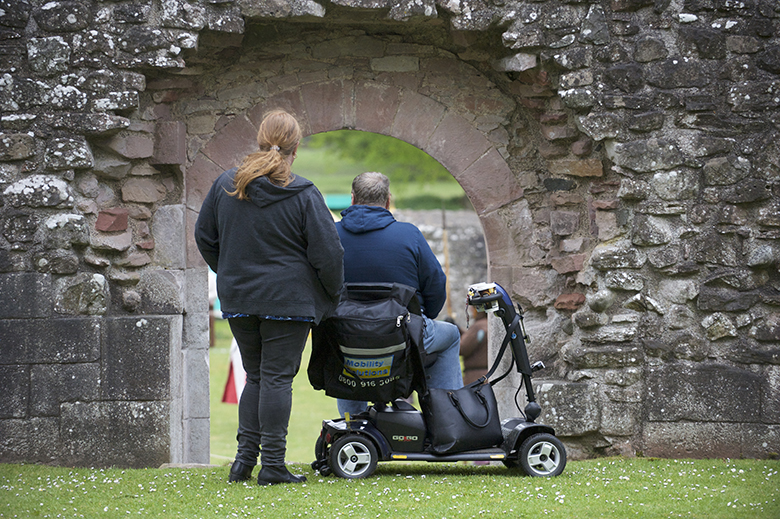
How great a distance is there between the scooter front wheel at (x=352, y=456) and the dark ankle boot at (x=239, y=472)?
39cm

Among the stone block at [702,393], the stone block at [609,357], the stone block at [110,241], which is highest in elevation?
the stone block at [110,241]

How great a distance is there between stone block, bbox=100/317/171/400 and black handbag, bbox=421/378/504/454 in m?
1.65

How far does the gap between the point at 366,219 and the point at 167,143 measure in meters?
1.75

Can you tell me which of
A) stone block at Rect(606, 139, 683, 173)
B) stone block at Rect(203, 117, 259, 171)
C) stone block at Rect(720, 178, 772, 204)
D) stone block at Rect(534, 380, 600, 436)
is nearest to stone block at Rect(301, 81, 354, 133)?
stone block at Rect(203, 117, 259, 171)

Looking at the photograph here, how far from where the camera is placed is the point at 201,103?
17.3ft

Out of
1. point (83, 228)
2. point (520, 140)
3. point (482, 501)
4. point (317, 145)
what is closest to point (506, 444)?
point (482, 501)

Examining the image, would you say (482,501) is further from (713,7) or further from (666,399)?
(713,7)

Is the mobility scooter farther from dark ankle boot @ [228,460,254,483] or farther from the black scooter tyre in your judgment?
dark ankle boot @ [228,460,254,483]

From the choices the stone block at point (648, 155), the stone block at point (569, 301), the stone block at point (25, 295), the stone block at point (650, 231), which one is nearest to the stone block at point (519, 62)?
the stone block at point (648, 155)

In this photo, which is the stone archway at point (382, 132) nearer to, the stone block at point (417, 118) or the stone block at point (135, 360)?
the stone block at point (417, 118)

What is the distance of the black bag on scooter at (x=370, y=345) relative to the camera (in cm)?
365

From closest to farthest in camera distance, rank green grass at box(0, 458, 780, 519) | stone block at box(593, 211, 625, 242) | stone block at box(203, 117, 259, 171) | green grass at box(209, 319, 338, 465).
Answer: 1. green grass at box(0, 458, 780, 519)
2. stone block at box(593, 211, 625, 242)
3. stone block at box(203, 117, 259, 171)
4. green grass at box(209, 319, 338, 465)

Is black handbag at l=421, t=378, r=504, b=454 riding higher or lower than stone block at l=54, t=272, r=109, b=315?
lower

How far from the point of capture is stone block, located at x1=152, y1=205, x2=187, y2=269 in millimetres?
5105
